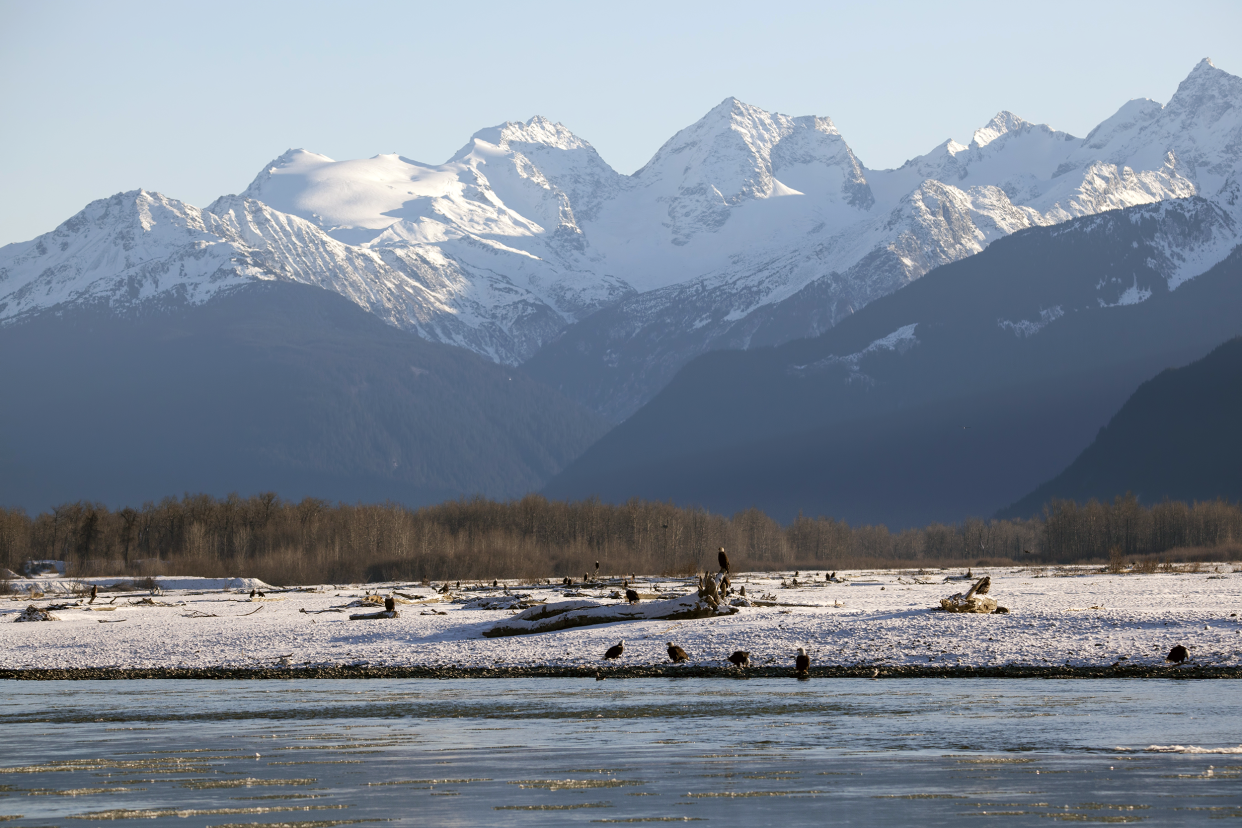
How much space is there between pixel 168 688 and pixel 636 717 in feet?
69.1

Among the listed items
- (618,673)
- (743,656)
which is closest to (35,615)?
(618,673)

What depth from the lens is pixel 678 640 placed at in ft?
194

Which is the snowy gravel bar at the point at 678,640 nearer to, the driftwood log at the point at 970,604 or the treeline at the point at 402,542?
the driftwood log at the point at 970,604

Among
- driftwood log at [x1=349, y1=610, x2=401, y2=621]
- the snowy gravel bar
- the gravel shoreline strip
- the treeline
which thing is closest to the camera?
the gravel shoreline strip

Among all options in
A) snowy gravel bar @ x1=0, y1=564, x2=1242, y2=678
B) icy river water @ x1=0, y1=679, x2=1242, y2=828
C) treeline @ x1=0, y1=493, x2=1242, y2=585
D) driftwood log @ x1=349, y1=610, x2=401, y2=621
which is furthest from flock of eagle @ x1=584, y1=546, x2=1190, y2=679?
treeline @ x1=0, y1=493, x2=1242, y2=585

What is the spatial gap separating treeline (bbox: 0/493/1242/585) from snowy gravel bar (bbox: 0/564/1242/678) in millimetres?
62389

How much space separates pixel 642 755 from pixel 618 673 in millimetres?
21047

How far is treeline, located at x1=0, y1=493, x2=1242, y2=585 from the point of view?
479ft


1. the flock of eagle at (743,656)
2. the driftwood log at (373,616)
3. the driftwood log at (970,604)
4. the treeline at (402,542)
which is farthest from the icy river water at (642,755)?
the treeline at (402,542)

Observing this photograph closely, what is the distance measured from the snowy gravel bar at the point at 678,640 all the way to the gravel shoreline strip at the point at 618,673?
0.13 metres

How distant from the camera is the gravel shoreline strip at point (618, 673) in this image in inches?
1866

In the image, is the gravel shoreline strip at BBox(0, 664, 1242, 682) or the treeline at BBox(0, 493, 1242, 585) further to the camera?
the treeline at BBox(0, 493, 1242, 585)

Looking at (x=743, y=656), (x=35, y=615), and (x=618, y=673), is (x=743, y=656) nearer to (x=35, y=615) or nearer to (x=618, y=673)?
(x=618, y=673)

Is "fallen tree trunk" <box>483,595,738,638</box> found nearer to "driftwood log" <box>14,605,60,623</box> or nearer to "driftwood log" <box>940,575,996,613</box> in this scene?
"driftwood log" <box>940,575,996,613</box>
